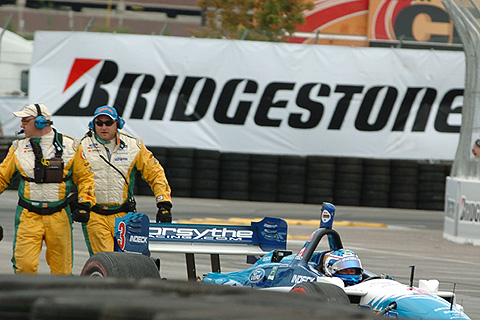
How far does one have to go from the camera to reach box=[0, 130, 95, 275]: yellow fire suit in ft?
24.6

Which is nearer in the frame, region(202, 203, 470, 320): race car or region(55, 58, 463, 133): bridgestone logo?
region(202, 203, 470, 320): race car

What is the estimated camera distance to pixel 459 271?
429 inches

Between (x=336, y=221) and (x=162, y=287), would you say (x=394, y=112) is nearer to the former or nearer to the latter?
(x=336, y=221)

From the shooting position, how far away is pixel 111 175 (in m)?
7.96

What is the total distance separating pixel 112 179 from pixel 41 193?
667 millimetres

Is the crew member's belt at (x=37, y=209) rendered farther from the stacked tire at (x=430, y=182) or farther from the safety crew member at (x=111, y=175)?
the stacked tire at (x=430, y=182)

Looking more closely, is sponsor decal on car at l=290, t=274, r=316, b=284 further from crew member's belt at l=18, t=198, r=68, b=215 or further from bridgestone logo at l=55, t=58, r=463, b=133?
bridgestone logo at l=55, t=58, r=463, b=133

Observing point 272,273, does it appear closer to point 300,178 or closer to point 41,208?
point 41,208

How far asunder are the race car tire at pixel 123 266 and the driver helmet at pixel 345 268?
3.98ft

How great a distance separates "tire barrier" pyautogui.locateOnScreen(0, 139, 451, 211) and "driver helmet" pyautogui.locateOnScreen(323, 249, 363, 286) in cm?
986

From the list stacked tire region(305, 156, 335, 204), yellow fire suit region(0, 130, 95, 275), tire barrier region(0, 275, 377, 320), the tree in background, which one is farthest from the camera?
the tree in background

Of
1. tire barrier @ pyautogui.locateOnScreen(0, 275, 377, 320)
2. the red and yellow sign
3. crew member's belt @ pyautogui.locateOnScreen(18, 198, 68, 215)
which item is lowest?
crew member's belt @ pyautogui.locateOnScreen(18, 198, 68, 215)

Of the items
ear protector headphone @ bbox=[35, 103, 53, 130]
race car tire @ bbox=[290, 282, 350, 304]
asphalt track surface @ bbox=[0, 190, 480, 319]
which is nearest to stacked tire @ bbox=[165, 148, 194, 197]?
asphalt track surface @ bbox=[0, 190, 480, 319]

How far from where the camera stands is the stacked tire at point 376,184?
1642 centimetres
